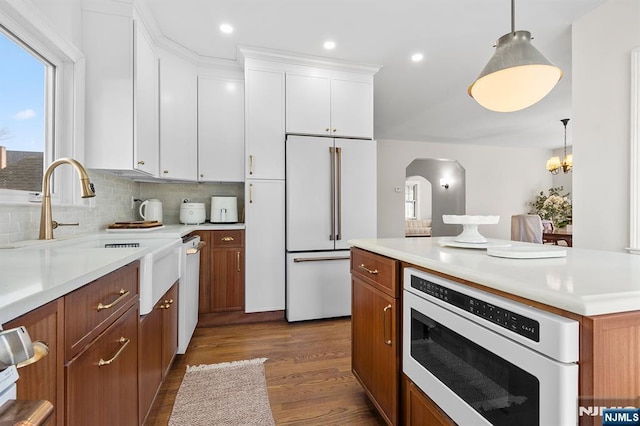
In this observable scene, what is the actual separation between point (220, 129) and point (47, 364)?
2.71 m

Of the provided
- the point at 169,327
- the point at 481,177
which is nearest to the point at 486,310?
the point at 169,327

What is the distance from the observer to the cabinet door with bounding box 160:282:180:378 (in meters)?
1.66

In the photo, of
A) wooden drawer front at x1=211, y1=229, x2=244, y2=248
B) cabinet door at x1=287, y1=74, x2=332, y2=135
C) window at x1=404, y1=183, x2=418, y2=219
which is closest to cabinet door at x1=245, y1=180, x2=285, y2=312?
wooden drawer front at x1=211, y1=229, x2=244, y2=248

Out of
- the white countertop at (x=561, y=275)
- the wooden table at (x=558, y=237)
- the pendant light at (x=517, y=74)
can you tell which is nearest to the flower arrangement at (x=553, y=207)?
the wooden table at (x=558, y=237)

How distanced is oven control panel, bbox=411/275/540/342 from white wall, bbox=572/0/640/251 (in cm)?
204

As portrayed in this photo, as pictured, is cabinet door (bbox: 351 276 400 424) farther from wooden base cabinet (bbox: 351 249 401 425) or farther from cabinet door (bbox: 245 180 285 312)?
cabinet door (bbox: 245 180 285 312)

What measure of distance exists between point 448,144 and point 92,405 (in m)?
7.55

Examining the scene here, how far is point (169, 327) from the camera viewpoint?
1780mm

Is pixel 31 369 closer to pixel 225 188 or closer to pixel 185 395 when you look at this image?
pixel 185 395

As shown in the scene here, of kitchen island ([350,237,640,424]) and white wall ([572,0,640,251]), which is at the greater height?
white wall ([572,0,640,251])

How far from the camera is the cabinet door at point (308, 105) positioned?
2.93 meters

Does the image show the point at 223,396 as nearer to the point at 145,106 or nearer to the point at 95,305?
the point at 95,305

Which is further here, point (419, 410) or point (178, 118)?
point (178, 118)

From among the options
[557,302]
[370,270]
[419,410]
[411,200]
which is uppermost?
[411,200]
